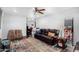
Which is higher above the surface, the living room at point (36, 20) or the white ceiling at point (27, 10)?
the white ceiling at point (27, 10)

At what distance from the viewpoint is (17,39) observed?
2535 millimetres

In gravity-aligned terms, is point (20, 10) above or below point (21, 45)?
above

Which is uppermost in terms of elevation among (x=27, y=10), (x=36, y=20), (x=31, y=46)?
(x=27, y=10)

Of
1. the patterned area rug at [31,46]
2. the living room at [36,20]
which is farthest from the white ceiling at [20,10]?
the patterned area rug at [31,46]

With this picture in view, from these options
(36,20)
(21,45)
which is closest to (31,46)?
(21,45)

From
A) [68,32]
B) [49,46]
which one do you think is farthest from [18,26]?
[68,32]

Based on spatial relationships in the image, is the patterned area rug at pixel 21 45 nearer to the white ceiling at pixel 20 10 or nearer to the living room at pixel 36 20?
the living room at pixel 36 20

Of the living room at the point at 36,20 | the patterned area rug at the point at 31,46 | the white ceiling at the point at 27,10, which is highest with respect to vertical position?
the white ceiling at the point at 27,10

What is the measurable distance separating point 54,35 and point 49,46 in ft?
0.67

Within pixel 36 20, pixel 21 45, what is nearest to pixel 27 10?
pixel 36 20

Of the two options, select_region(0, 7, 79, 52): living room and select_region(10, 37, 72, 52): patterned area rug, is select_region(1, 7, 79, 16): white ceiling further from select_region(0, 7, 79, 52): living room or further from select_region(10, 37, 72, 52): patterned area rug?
select_region(10, 37, 72, 52): patterned area rug

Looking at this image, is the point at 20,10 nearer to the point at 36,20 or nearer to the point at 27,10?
the point at 27,10

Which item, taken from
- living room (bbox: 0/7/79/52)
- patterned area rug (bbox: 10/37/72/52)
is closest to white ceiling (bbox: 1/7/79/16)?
living room (bbox: 0/7/79/52)

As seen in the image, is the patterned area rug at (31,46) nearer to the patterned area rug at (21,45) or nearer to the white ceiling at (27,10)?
the patterned area rug at (21,45)
